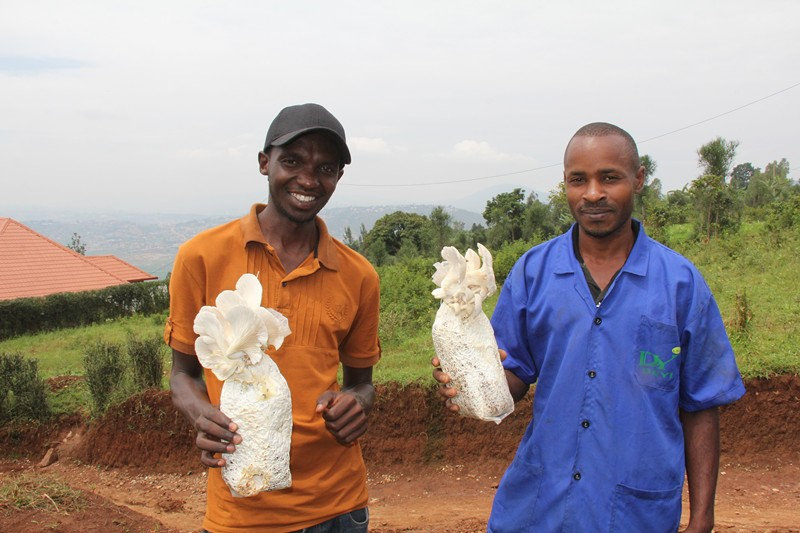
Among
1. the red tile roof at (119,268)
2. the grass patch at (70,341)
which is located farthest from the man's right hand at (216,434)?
the red tile roof at (119,268)

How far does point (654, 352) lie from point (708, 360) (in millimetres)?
189

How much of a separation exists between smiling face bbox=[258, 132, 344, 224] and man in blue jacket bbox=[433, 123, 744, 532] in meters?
0.73

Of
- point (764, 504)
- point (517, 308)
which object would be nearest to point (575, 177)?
point (517, 308)

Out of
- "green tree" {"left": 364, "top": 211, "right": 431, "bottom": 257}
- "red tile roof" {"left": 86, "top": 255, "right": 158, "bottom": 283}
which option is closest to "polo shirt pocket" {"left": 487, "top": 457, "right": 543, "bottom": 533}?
"red tile roof" {"left": 86, "top": 255, "right": 158, "bottom": 283}

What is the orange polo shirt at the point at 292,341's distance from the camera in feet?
6.12

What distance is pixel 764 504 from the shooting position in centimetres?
491

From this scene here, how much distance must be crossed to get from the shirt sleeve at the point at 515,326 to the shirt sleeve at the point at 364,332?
16.1 inches

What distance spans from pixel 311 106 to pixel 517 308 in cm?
90

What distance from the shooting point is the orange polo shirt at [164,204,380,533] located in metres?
1.87

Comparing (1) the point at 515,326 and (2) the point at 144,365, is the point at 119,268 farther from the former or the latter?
(1) the point at 515,326

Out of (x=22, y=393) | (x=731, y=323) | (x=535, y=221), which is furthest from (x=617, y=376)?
(x=535, y=221)

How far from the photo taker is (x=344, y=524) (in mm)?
1969

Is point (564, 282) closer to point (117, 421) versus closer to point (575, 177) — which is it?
point (575, 177)

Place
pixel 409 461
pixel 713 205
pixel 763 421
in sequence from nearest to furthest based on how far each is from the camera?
pixel 763 421
pixel 409 461
pixel 713 205
